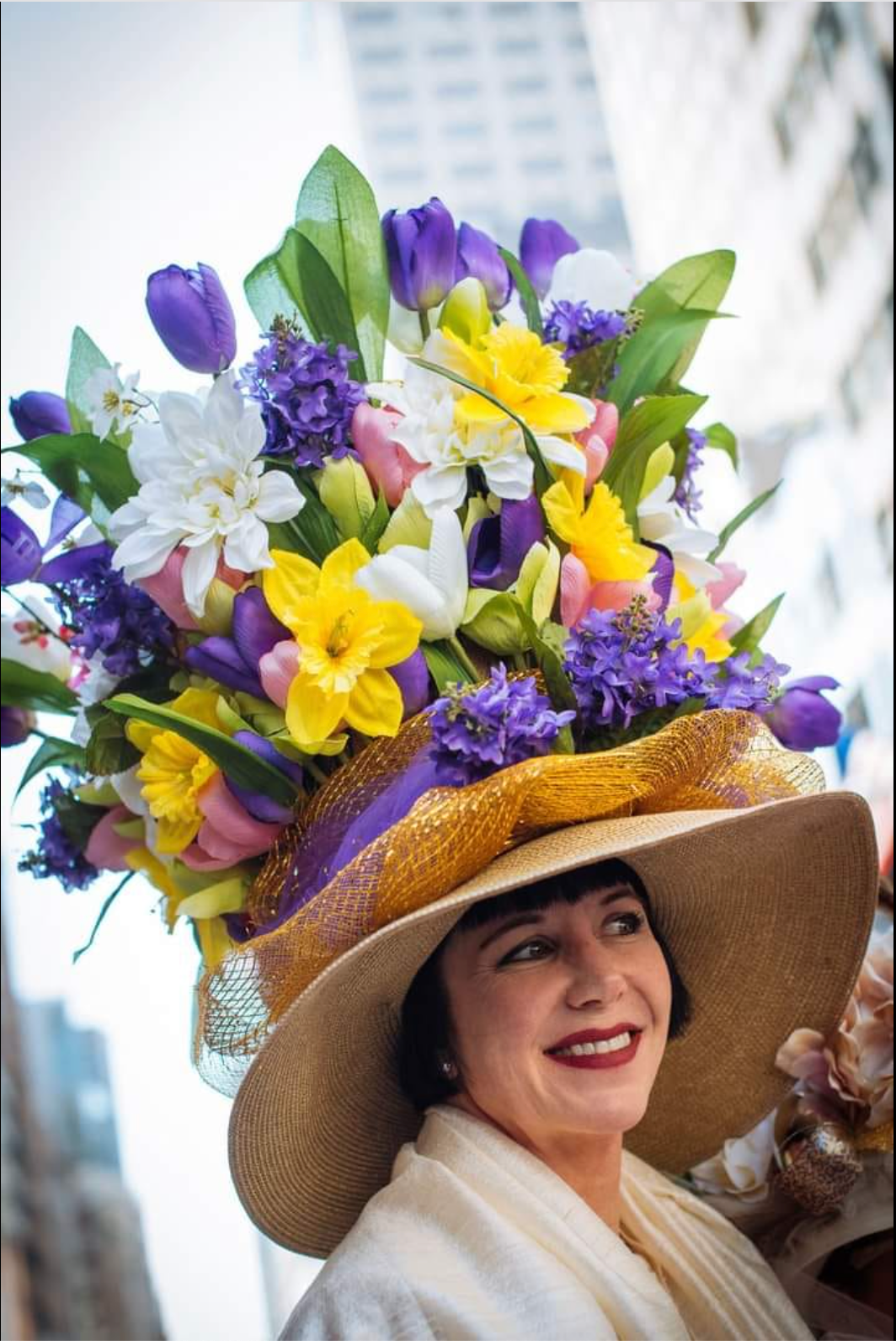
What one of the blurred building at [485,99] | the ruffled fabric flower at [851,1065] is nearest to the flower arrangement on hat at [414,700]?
the ruffled fabric flower at [851,1065]

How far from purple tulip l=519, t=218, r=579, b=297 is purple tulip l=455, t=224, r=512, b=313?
0.07 m

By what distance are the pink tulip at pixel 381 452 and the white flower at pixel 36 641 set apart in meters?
0.41

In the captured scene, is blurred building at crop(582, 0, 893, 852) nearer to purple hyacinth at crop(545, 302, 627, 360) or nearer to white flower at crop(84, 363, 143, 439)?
purple hyacinth at crop(545, 302, 627, 360)

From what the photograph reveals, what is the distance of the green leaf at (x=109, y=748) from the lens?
144cm

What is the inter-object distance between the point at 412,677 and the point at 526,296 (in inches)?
17.9

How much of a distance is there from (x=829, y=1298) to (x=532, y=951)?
25.3 inches

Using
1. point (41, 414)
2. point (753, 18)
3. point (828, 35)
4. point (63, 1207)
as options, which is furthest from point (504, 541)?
point (63, 1207)

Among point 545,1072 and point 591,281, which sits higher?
point 591,281

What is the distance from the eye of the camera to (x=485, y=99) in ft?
125

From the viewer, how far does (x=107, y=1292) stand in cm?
984

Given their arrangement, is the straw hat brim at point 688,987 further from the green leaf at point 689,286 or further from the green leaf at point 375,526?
the green leaf at point 689,286

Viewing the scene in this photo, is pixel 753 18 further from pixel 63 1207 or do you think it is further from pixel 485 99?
pixel 485 99

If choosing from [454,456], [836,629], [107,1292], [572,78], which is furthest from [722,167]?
[572,78]

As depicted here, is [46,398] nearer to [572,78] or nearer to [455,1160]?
[455,1160]
